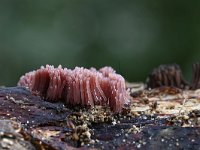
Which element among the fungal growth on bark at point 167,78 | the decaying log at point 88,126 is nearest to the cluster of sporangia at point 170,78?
the fungal growth on bark at point 167,78

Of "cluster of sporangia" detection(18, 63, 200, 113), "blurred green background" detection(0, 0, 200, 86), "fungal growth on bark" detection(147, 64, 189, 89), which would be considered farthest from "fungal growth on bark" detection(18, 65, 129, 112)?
"blurred green background" detection(0, 0, 200, 86)

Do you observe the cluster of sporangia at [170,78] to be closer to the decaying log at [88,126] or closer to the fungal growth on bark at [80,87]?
the decaying log at [88,126]

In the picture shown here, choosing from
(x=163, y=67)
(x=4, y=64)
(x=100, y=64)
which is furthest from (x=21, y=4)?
(x=163, y=67)

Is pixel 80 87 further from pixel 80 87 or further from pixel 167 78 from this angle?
pixel 167 78

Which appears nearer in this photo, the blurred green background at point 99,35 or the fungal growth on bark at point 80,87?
the fungal growth on bark at point 80,87

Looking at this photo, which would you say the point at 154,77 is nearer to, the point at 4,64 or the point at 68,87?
the point at 68,87
